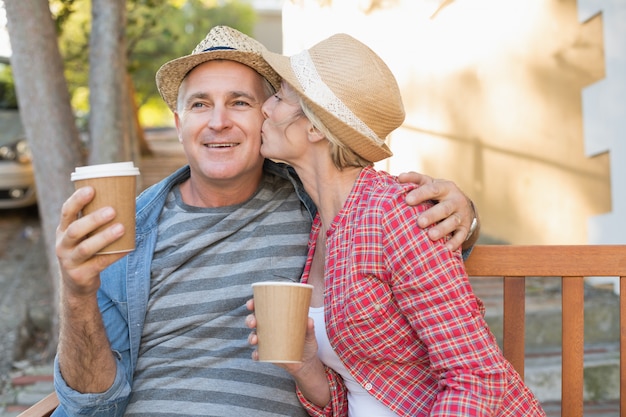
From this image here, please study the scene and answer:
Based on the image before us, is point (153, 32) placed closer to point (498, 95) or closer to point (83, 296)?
point (498, 95)

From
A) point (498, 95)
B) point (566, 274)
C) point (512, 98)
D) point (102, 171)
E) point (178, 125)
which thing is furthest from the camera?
point (498, 95)

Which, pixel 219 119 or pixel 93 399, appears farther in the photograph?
pixel 219 119

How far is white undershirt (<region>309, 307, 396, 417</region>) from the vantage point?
2.13m

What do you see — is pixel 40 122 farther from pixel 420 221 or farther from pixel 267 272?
pixel 420 221

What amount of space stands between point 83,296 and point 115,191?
16.4 inches

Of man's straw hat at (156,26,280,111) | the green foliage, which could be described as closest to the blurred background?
the green foliage

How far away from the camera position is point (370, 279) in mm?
1923

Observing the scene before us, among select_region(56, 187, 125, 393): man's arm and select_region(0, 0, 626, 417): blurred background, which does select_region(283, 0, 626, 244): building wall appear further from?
select_region(56, 187, 125, 393): man's arm

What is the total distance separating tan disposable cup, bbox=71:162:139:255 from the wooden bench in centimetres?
90

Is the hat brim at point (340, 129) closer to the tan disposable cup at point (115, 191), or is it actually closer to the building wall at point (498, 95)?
the tan disposable cup at point (115, 191)

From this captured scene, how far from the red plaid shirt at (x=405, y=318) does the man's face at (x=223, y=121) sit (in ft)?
1.65

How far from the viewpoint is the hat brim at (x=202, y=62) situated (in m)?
2.42

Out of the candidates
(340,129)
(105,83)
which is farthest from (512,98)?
(340,129)

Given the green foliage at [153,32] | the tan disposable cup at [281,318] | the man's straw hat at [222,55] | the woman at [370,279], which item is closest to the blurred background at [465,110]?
the green foliage at [153,32]
